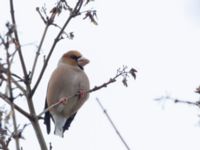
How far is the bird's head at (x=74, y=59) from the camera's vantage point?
16.2 ft

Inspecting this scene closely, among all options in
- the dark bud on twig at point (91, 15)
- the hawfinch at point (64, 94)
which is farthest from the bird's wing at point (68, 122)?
the dark bud on twig at point (91, 15)

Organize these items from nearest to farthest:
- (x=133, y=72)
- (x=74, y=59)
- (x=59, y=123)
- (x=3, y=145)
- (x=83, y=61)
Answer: (x=3, y=145), (x=133, y=72), (x=59, y=123), (x=83, y=61), (x=74, y=59)

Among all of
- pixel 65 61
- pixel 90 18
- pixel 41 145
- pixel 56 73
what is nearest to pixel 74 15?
pixel 90 18

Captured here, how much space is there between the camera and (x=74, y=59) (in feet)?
16.5

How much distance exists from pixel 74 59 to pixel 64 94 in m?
0.67

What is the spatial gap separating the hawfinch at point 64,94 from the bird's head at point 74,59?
100 millimetres

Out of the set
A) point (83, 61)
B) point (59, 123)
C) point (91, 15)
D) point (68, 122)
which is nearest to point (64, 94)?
point (59, 123)

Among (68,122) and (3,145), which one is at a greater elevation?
(68,122)

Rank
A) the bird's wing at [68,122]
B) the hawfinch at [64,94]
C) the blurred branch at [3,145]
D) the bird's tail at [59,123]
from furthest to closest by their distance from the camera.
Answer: the bird's wing at [68,122], the hawfinch at [64,94], the bird's tail at [59,123], the blurred branch at [3,145]

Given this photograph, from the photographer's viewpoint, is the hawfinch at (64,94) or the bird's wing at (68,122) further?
the bird's wing at (68,122)

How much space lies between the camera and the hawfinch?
14.3 ft

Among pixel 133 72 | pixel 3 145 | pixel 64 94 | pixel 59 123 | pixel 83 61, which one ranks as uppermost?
pixel 83 61

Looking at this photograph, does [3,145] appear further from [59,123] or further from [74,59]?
[74,59]

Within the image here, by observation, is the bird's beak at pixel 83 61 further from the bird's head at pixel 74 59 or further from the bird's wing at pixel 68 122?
the bird's wing at pixel 68 122
